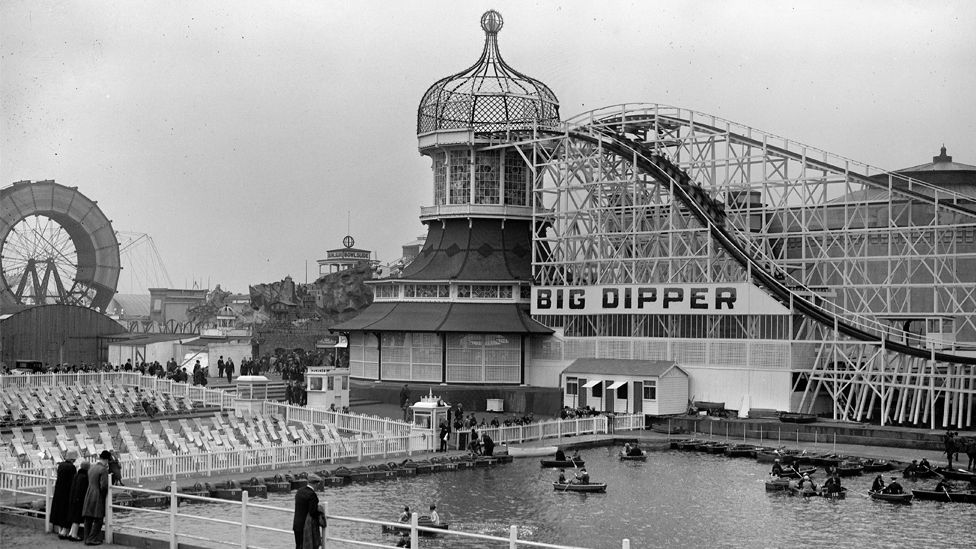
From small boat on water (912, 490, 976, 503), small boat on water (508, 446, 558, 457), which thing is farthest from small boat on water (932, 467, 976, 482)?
small boat on water (508, 446, 558, 457)

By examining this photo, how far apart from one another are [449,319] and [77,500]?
4413 cm

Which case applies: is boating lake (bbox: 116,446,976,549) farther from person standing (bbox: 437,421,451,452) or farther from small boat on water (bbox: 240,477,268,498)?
person standing (bbox: 437,421,451,452)

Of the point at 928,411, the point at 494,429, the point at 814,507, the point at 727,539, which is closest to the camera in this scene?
the point at 727,539

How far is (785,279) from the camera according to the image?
63500 millimetres

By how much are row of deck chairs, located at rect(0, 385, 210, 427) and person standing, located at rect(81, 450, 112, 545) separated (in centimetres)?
2746

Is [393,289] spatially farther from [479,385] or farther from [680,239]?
[680,239]

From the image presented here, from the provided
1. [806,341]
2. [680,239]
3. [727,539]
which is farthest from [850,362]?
[727,539]

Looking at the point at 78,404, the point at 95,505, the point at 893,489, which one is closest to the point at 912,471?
the point at 893,489

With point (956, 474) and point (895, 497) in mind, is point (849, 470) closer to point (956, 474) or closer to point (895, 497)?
point (956, 474)

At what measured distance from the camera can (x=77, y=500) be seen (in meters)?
23.4

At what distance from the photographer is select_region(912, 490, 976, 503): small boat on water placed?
37.8 meters

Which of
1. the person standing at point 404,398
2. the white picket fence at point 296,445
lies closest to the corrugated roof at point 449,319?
the person standing at point 404,398

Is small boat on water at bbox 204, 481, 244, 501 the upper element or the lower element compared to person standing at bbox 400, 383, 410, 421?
lower

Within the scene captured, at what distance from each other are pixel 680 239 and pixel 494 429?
69.1ft
